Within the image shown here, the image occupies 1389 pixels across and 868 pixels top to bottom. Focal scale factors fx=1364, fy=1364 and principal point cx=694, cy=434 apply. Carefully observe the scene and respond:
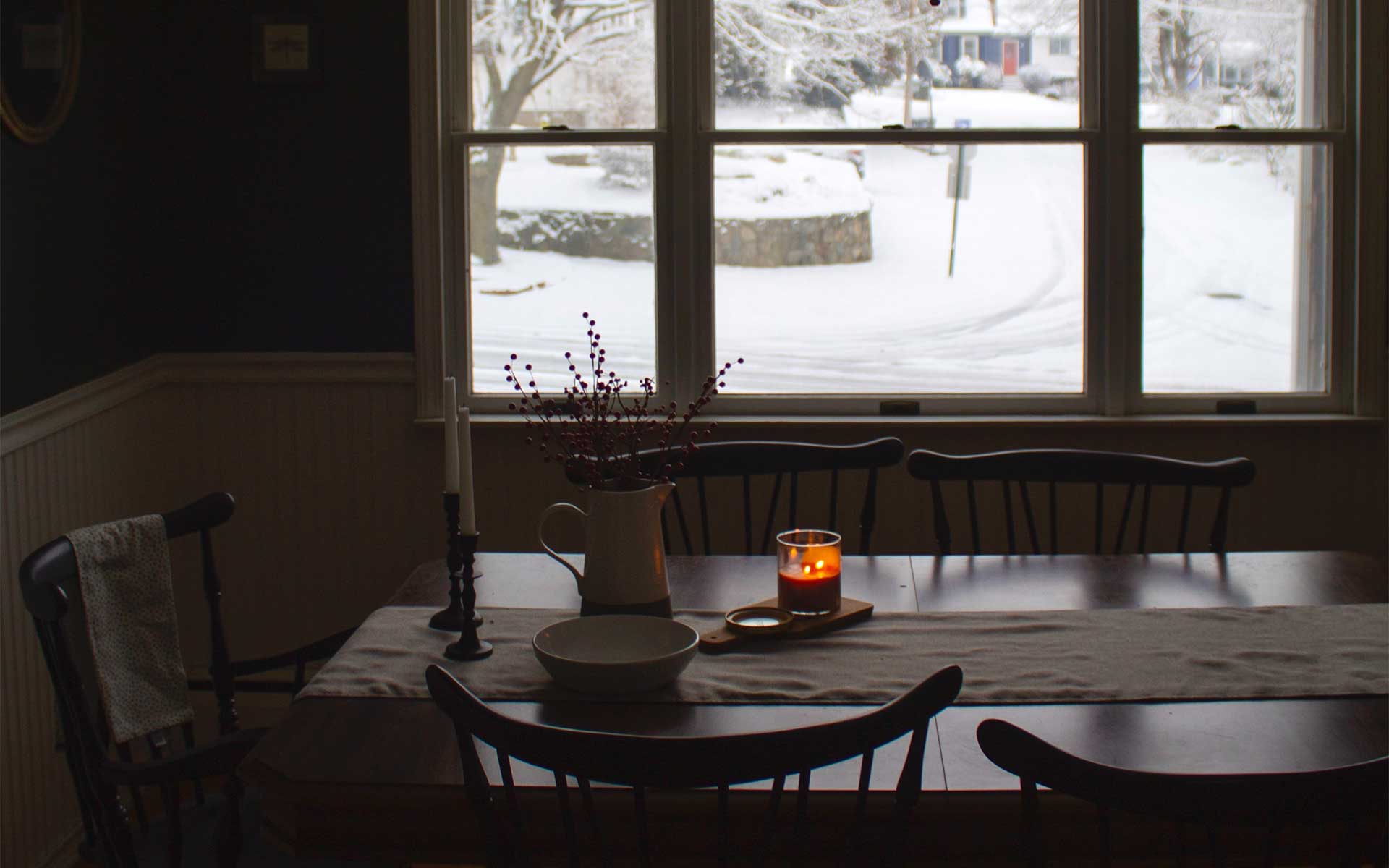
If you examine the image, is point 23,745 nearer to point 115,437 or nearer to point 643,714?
point 115,437

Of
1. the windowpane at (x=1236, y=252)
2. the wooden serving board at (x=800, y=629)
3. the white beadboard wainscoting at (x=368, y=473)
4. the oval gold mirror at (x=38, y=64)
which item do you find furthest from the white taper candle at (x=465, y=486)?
the windowpane at (x=1236, y=252)

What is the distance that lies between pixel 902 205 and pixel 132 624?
6.75 feet

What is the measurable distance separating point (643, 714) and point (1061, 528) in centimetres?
200

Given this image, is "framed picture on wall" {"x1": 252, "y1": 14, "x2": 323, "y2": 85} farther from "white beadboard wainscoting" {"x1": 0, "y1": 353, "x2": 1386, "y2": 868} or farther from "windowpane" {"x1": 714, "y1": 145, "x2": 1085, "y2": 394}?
"windowpane" {"x1": 714, "y1": 145, "x2": 1085, "y2": 394}

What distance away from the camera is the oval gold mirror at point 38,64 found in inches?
102

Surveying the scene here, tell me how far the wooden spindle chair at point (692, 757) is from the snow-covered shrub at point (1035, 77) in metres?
2.45

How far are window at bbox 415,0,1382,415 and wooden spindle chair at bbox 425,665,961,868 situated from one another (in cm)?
217

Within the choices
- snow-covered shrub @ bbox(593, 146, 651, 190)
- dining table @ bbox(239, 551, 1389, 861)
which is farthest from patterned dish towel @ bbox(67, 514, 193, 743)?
snow-covered shrub @ bbox(593, 146, 651, 190)

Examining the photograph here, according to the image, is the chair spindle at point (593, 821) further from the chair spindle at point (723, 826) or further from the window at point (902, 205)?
the window at point (902, 205)

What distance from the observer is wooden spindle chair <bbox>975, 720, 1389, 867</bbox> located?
3.57 ft

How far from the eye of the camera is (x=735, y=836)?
1.35 m

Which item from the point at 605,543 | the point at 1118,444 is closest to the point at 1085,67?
the point at 1118,444

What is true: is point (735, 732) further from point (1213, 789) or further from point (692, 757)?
point (1213, 789)

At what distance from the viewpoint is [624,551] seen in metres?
1.82
